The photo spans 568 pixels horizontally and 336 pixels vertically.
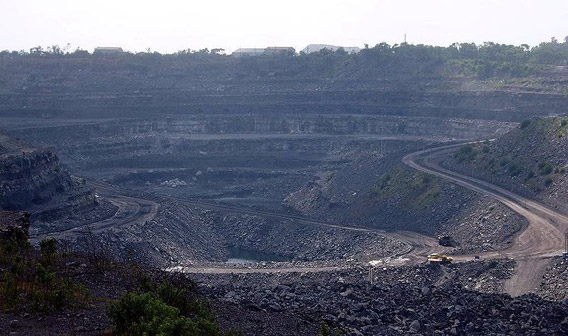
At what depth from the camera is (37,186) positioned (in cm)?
6769

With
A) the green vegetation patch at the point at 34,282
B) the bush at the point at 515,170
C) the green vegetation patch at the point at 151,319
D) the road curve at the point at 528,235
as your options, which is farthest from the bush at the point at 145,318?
the bush at the point at 515,170

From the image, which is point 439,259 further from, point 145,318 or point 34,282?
point 145,318

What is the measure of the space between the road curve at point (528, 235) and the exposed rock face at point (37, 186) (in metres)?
30.1

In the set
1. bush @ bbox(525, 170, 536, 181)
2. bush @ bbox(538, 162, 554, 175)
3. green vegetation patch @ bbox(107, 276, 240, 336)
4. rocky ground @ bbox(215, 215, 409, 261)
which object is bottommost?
rocky ground @ bbox(215, 215, 409, 261)

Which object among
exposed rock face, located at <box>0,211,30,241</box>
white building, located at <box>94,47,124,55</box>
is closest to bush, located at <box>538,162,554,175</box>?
exposed rock face, located at <box>0,211,30,241</box>

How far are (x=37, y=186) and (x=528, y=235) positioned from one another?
35917mm

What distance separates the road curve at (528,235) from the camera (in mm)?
47812

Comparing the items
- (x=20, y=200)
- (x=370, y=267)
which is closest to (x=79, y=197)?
(x=20, y=200)

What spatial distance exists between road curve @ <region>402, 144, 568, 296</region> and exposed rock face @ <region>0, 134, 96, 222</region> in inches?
1185

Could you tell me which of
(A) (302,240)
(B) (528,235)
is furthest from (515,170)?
(A) (302,240)

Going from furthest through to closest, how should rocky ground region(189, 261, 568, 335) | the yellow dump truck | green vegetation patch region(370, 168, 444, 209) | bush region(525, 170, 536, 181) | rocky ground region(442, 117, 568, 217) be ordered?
green vegetation patch region(370, 168, 444, 209) < bush region(525, 170, 536, 181) < rocky ground region(442, 117, 568, 217) < the yellow dump truck < rocky ground region(189, 261, 568, 335)

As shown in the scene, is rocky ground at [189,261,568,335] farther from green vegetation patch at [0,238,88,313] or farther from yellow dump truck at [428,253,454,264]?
yellow dump truck at [428,253,454,264]

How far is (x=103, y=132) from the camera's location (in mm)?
111875

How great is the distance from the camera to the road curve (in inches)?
1882
